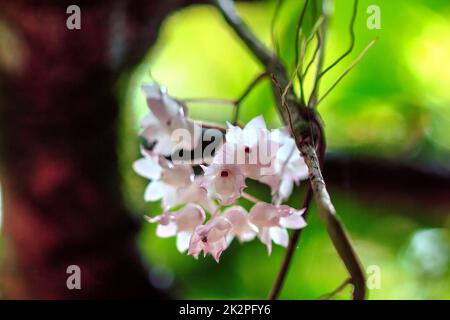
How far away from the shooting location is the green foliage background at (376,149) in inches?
39.2

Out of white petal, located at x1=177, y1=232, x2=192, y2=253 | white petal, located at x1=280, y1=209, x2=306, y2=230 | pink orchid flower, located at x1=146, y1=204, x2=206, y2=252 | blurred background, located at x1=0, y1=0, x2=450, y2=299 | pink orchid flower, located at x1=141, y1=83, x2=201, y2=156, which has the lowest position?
blurred background, located at x1=0, y1=0, x2=450, y2=299

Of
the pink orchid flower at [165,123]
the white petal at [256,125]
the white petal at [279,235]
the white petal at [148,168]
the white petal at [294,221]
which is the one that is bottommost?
the white petal at [279,235]

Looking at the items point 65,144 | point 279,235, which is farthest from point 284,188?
point 65,144

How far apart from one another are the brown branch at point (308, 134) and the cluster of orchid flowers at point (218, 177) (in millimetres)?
29

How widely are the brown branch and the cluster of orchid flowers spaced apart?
0.03 m

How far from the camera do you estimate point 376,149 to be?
1006 mm

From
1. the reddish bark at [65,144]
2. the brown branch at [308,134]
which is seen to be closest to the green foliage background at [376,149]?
the reddish bark at [65,144]

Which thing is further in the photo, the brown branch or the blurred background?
the blurred background

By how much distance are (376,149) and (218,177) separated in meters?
0.64

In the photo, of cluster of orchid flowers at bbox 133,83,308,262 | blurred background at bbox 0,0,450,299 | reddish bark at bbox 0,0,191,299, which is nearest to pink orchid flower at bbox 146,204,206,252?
cluster of orchid flowers at bbox 133,83,308,262

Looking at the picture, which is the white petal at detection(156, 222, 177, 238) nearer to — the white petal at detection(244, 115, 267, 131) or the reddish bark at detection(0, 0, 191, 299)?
the white petal at detection(244, 115, 267, 131)

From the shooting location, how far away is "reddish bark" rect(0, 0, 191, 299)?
0.75 metres

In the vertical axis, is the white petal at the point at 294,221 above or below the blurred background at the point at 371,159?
above

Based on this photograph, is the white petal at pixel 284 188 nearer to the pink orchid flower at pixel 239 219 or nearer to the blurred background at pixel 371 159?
the pink orchid flower at pixel 239 219
